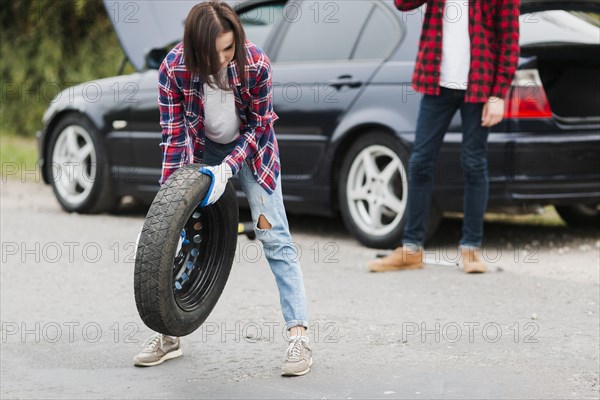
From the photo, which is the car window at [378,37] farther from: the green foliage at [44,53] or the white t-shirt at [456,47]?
the green foliage at [44,53]

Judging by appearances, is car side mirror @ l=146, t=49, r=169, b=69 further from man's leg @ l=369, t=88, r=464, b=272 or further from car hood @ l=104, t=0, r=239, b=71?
man's leg @ l=369, t=88, r=464, b=272

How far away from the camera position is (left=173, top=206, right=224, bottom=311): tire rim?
468 centimetres

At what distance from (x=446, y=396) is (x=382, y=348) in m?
0.76

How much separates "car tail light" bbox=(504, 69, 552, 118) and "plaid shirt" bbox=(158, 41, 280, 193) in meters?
2.45

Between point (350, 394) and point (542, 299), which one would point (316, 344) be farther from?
point (542, 299)

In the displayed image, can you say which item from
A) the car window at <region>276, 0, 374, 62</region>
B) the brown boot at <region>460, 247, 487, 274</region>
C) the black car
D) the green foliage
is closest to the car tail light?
the black car

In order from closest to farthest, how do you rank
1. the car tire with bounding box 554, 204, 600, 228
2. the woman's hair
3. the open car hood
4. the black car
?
the woman's hair < the black car < the car tire with bounding box 554, 204, 600, 228 < the open car hood

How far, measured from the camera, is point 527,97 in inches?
266

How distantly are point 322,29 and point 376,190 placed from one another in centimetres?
120

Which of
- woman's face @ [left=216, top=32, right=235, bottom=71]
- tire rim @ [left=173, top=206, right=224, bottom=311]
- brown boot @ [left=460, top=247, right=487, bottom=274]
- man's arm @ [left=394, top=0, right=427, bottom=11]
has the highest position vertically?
man's arm @ [left=394, top=0, right=427, bottom=11]

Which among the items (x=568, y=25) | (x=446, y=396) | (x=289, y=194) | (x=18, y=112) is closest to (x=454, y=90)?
(x=568, y=25)

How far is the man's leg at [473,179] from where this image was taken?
6.49 metres

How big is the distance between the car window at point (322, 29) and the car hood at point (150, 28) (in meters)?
0.70

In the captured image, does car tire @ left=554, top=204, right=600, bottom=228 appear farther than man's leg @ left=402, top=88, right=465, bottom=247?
Yes
